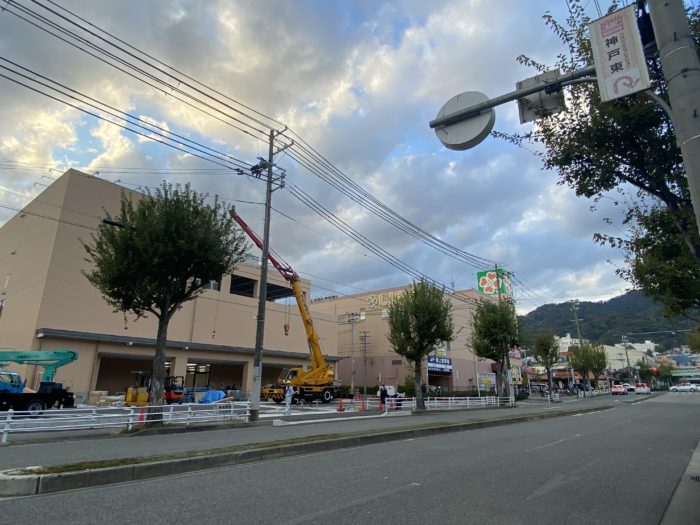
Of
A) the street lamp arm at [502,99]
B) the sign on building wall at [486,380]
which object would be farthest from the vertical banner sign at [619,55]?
the sign on building wall at [486,380]

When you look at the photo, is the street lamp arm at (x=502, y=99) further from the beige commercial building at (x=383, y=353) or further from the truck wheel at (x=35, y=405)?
the beige commercial building at (x=383, y=353)

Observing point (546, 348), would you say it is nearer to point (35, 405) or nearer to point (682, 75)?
point (35, 405)

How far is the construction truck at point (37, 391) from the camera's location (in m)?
20.4

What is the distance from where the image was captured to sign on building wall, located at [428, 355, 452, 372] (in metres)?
53.7

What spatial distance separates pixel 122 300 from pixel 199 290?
285 cm

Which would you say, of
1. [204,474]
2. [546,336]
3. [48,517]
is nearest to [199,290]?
[204,474]

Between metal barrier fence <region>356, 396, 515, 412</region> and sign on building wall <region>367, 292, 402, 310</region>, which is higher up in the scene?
sign on building wall <region>367, 292, 402, 310</region>

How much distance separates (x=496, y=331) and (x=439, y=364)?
1896cm

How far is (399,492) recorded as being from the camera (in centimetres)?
633

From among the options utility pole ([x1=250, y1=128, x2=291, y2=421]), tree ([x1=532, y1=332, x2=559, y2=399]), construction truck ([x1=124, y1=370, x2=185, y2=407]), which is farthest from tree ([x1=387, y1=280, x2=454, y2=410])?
tree ([x1=532, y1=332, x2=559, y2=399])

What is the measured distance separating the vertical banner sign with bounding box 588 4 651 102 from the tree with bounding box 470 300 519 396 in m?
35.0

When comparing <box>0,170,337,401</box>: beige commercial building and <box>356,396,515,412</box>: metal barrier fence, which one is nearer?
<box>356,396,515,412</box>: metal barrier fence

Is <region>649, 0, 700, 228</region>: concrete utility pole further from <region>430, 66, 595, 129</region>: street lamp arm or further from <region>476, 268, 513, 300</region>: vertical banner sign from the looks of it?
<region>476, 268, 513, 300</region>: vertical banner sign

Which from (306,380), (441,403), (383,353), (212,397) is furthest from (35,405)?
(383,353)
